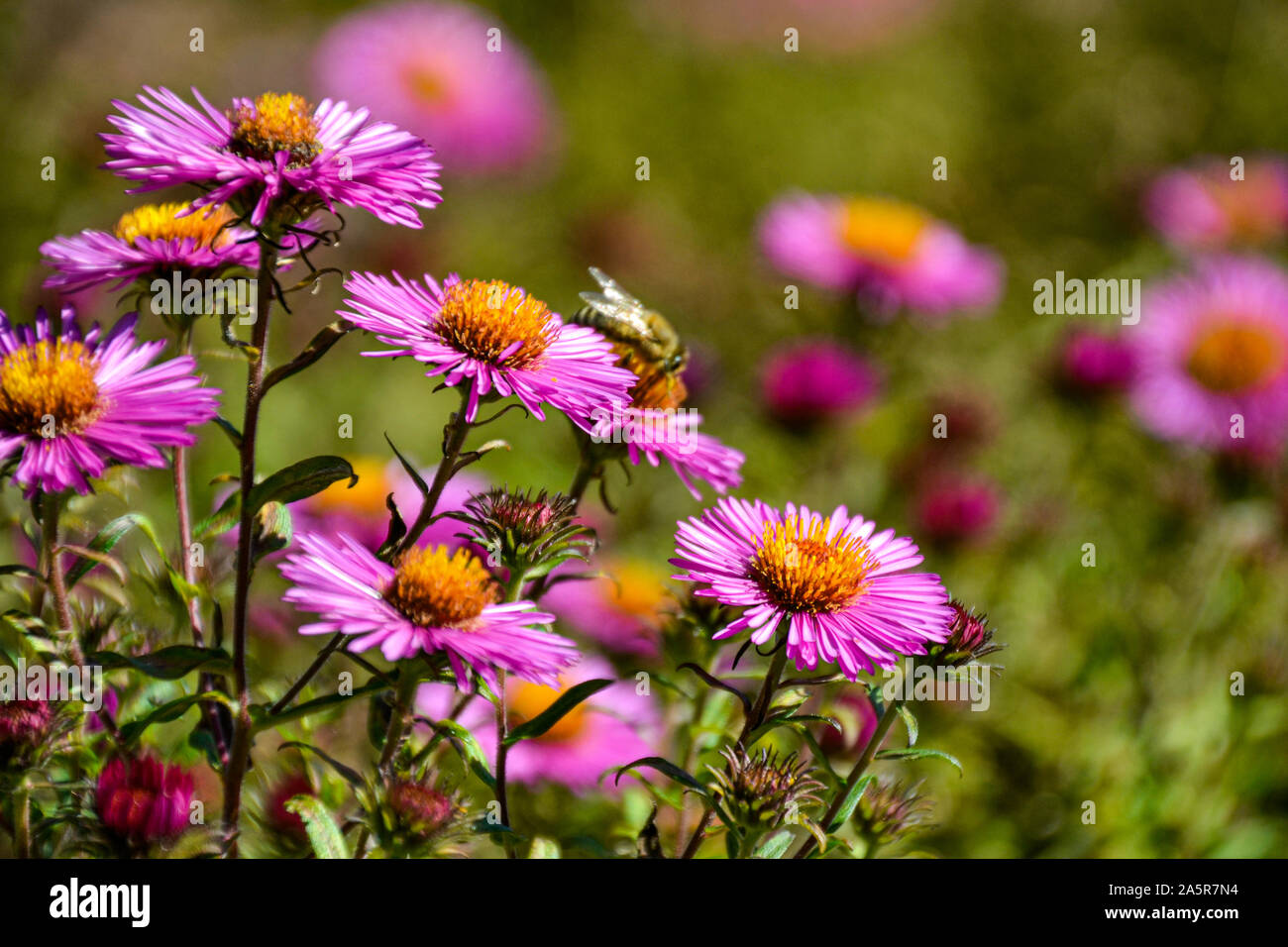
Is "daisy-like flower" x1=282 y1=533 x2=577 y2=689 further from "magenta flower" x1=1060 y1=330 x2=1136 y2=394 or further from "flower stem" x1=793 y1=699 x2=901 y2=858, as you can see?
"magenta flower" x1=1060 y1=330 x2=1136 y2=394

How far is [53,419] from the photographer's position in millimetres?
1343

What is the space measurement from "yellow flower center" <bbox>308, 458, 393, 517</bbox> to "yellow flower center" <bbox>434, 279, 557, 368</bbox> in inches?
45.1

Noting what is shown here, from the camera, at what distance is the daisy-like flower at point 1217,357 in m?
3.31

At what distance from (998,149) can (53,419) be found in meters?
5.48

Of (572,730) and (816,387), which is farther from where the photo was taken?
(816,387)

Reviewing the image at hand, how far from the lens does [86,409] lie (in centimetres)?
137

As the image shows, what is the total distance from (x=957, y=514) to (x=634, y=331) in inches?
57.5

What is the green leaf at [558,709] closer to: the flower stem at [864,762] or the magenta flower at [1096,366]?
the flower stem at [864,762]

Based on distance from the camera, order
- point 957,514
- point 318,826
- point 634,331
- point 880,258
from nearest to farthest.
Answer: point 318,826
point 634,331
point 957,514
point 880,258

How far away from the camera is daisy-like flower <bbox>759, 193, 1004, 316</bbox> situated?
3336mm

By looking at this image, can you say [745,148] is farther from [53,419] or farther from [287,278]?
[53,419]

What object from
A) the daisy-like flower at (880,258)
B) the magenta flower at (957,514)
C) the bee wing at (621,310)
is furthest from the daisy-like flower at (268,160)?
the daisy-like flower at (880,258)

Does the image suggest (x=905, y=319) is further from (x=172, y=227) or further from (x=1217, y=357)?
(x=172, y=227)

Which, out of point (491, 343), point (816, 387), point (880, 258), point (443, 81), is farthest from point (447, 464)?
point (443, 81)
